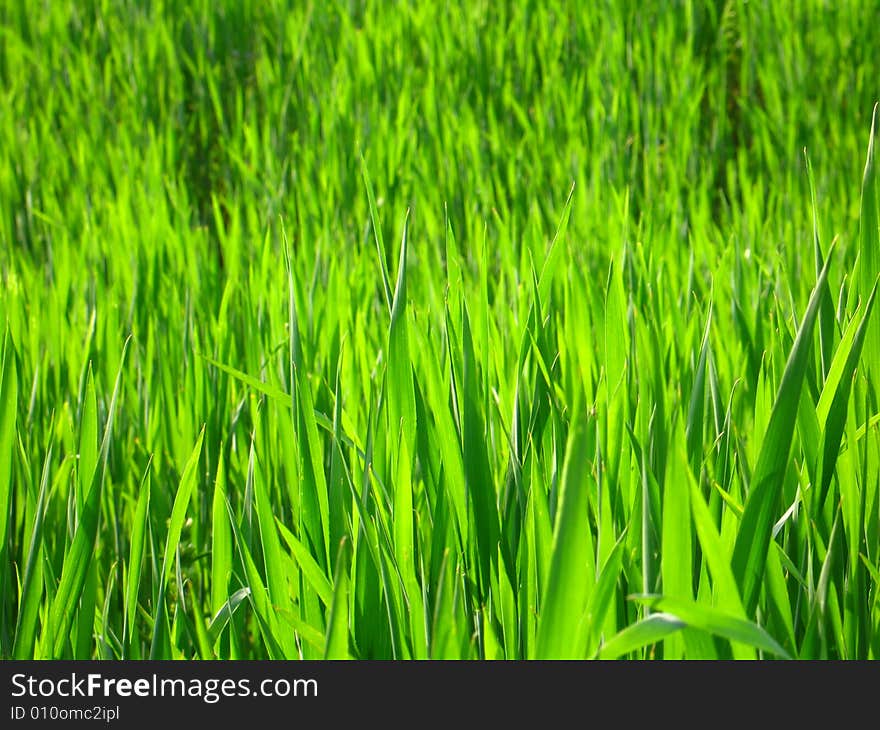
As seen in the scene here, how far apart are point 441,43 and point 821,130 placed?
108 cm

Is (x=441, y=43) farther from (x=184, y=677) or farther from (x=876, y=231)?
(x=184, y=677)

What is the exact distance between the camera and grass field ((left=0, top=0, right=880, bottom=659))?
20.9 inches

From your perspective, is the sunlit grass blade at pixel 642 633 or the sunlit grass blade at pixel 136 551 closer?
the sunlit grass blade at pixel 642 633

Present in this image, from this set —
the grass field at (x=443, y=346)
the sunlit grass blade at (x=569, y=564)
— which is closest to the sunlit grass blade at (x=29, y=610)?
the grass field at (x=443, y=346)

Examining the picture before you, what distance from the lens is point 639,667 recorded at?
1.49ft

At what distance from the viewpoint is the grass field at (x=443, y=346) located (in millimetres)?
530

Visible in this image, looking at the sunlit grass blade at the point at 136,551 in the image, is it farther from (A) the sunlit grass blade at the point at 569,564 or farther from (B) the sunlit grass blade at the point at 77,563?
(A) the sunlit grass blade at the point at 569,564

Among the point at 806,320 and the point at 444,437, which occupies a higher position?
the point at 806,320

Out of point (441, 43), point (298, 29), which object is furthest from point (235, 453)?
point (298, 29)

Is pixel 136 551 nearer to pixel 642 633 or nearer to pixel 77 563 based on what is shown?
pixel 77 563

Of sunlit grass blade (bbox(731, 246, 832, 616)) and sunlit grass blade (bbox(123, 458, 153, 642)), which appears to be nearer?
sunlit grass blade (bbox(731, 246, 832, 616))

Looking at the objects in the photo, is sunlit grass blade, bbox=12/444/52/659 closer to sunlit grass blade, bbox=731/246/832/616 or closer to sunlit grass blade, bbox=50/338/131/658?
sunlit grass blade, bbox=50/338/131/658

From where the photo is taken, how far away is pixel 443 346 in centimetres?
79

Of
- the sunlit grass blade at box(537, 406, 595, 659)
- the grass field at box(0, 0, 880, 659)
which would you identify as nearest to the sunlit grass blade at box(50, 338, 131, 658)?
the grass field at box(0, 0, 880, 659)
